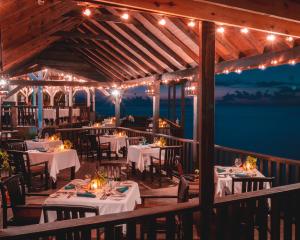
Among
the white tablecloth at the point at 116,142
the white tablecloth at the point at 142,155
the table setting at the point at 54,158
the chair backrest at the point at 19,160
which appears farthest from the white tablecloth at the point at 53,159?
the white tablecloth at the point at 116,142

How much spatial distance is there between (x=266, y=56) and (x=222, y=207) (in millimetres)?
4320

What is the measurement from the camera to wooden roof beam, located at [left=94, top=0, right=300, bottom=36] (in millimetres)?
2352

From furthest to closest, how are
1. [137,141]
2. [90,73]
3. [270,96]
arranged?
1. [270,96]
2. [90,73]
3. [137,141]

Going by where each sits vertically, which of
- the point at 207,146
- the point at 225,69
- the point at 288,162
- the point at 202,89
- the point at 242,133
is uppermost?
the point at 225,69

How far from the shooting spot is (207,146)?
102 inches

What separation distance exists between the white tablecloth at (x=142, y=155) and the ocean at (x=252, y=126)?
3955cm

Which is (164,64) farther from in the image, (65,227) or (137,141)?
(65,227)

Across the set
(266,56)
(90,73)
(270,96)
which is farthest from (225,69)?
(270,96)

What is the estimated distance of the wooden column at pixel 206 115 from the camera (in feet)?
8.38

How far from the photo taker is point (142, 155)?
25.6 feet

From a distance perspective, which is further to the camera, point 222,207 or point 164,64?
point 164,64

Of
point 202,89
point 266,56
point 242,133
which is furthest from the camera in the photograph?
point 242,133

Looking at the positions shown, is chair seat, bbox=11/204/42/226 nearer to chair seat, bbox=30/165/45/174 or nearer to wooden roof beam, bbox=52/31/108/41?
chair seat, bbox=30/165/45/174

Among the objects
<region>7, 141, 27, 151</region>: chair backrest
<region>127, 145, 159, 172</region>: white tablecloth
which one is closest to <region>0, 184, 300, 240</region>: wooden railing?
<region>127, 145, 159, 172</region>: white tablecloth
